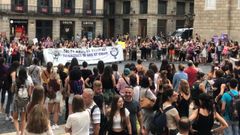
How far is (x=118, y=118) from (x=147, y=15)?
51.8m

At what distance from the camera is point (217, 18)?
34688 millimetres

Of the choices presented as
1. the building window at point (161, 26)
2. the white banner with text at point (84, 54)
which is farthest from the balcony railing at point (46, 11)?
the white banner with text at point (84, 54)

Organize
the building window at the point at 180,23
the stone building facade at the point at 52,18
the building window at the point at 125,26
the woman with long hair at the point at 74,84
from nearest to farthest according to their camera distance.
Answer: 1. the woman with long hair at the point at 74,84
2. the stone building facade at the point at 52,18
3. the building window at the point at 125,26
4. the building window at the point at 180,23

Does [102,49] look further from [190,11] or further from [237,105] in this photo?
[190,11]

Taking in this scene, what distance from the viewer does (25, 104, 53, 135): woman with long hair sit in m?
6.56

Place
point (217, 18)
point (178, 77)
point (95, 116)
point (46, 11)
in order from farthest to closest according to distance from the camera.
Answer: point (46, 11)
point (217, 18)
point (178, 77)
point (95, 116)

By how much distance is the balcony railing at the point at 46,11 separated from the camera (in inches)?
2031

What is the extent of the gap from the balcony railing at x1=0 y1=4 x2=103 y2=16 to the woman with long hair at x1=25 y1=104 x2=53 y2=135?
4634 centimetres

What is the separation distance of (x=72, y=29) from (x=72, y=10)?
2.63 meters

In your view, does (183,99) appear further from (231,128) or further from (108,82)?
(108,82)

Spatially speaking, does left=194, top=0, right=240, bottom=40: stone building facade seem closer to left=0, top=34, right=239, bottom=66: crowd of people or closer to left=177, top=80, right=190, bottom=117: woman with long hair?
left=0, top=34, right=239, bottom=66: crowd of people

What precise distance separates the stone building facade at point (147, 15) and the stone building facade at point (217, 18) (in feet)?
66.6

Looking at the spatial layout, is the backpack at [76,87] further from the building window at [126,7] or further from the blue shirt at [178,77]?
the building window at [126,7]

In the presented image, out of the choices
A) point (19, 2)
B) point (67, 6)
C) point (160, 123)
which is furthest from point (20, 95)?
point (67, 6)
